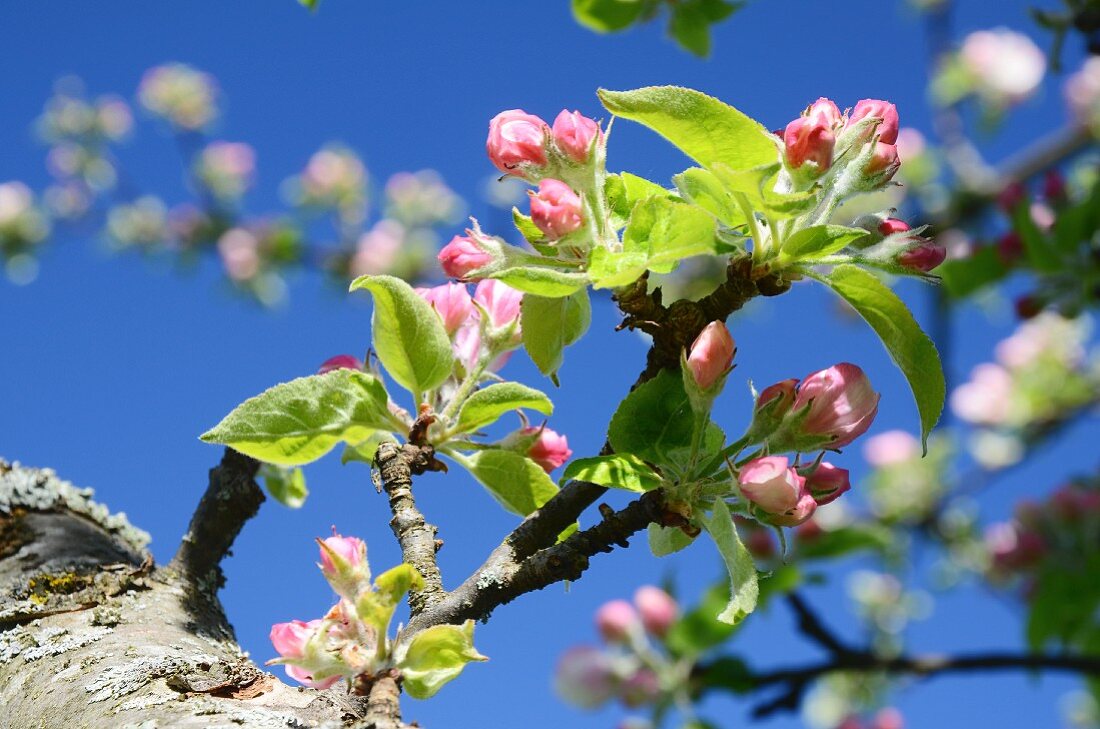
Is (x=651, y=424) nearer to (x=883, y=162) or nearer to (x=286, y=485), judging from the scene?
(x=883, y=162)

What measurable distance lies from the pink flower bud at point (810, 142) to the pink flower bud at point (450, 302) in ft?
1.25

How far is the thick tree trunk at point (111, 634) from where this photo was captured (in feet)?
2.73

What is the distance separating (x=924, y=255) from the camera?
0.85m

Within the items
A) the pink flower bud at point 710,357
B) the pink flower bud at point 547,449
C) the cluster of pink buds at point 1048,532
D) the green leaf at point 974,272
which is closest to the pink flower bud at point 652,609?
the green leaf at point 974,272

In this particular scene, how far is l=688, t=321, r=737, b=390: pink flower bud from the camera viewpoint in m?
0.82

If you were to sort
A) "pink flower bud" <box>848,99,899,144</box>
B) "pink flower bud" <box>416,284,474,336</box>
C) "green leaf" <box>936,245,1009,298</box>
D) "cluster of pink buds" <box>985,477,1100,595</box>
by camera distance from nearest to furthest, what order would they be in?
"pink flower bud" <box>848,99,899,144</box> < "pink flower bud" <box>416,284,474,336</box> < "green leaf" <box>936,245,1009,298</box> < "cluster of pink buds" <box>985,477,1100,595</box>

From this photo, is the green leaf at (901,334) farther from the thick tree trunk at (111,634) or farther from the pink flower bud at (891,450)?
the pink flower bud at (891,450)

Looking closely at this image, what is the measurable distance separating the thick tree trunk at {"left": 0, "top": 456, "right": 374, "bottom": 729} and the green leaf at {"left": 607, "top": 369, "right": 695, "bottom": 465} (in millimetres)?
297

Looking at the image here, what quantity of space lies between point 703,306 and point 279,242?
4.62 metres

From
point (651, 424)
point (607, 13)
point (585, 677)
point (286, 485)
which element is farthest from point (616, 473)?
point (585, 677)

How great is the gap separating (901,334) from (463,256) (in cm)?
38

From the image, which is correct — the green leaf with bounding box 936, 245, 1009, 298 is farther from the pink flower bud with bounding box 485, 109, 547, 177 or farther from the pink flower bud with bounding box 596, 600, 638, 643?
the pink flower bud with bounding box 485, 109, 547, 177

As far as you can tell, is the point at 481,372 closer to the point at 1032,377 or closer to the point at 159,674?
the point at 159,674

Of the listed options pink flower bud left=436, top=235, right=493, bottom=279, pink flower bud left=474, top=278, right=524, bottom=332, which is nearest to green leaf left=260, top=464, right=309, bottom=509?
pink flower bud left=474, top=278, right=524, bottom=332
